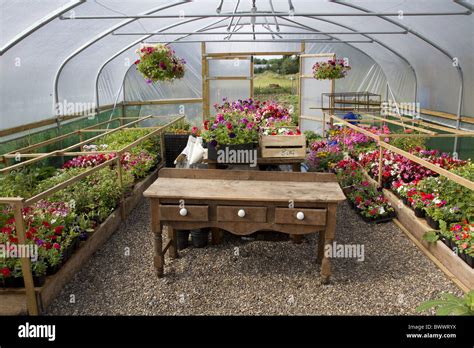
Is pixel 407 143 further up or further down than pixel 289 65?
further down

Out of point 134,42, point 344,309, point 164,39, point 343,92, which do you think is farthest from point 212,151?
point 343,92

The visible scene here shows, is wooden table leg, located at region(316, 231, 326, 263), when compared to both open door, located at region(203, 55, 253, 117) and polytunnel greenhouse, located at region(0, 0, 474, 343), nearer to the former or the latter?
polytunnel greenhouse, located at region(0, 0, 474, 343)

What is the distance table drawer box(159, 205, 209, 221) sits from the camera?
11.1 ft

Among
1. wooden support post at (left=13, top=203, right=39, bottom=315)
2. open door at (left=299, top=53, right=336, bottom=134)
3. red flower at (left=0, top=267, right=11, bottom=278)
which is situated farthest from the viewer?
open door at (left=299, top=53, right=336, bottom=134)

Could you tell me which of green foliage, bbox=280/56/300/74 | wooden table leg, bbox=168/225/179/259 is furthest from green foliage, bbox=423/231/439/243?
green foliage, bbox=280/56/300/74

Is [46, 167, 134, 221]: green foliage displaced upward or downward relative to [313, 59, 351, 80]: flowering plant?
downward

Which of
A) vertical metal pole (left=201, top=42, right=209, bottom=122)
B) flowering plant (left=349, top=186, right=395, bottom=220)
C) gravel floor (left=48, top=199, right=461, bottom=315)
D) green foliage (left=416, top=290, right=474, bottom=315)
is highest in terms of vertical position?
vertical metal pole (left=201, top=42, right=209, bottom=122)

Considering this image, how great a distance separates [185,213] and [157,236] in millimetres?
422

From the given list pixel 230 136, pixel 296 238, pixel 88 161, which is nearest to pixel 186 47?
pixel 88 161

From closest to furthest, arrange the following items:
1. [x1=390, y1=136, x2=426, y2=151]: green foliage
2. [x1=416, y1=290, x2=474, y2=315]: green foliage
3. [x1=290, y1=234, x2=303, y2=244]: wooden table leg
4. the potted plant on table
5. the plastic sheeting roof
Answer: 1. [x1=416, y1=290, x2=474, y2=315]: green foliage
2. the potted plant on table
3. [x1=290, y1=234, x2=303, y2=244]: wooden table leg
4. the plastic sheeting roof
5. [x1=390, y1=136, x2=426, y2=151]: green foliage

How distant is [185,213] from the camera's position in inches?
133

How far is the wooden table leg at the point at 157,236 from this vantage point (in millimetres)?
3480

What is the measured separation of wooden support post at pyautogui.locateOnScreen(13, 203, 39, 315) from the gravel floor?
0.68ft

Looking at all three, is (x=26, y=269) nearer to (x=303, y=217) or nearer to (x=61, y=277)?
(x=61, y=277)
